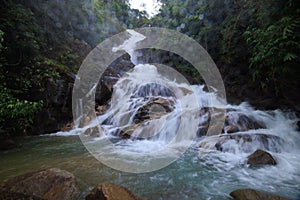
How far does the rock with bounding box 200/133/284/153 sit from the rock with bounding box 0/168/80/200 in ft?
13.0

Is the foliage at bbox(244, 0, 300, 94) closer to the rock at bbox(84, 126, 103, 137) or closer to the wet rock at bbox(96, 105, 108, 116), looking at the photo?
the rock at bbox(84, 126, 103, 137)

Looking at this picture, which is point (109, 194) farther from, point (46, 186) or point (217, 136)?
point (217, 136)

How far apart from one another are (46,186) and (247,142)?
4.94 metres

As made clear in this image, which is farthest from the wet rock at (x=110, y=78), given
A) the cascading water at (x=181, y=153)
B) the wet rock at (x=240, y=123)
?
the wet rock at (x=240, y=123)

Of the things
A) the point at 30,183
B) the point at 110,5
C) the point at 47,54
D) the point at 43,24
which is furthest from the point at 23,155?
the point at 110,5

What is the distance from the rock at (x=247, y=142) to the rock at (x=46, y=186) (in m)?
3.97

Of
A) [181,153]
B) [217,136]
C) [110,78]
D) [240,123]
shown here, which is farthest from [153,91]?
[181,153]

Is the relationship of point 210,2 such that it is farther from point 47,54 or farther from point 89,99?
point 47,54

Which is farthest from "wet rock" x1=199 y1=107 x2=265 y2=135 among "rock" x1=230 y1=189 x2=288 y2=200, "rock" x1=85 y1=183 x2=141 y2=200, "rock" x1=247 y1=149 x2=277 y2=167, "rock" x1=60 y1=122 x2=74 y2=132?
"rock" x1=60 y1=122 x2=74 y2=132

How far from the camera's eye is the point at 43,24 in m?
12.7

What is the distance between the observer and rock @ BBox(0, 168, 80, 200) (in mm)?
2684

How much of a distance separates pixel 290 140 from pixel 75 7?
725 inches

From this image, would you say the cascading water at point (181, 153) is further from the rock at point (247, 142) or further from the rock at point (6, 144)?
the rock at point (6, 144)

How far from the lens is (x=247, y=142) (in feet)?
16.7
